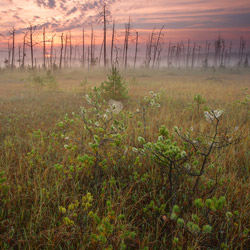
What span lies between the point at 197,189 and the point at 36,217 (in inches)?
69.5

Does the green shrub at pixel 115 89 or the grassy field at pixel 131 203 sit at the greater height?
the green shrub at pixel 115 89

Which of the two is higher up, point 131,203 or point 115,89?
point 115,89

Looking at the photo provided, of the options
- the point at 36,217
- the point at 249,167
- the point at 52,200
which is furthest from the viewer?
the point at 249,167

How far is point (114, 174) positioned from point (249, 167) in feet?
7.07

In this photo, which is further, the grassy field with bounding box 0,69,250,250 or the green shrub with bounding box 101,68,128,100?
the green shrub with bounding box 101,68,128,100

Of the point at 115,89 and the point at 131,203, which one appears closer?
the point at 131,203

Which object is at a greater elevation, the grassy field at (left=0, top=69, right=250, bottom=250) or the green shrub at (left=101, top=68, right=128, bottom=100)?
the green shrub at (left=101, top=68, right=128, bottom=100)

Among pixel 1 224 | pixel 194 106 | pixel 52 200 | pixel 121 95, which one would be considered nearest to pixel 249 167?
pixel 52 200

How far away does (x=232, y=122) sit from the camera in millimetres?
4945

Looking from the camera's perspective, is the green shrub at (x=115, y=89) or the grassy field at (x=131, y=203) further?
the green shrub at (x=115, y=89)

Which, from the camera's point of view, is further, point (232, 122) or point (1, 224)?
point (232, 122)

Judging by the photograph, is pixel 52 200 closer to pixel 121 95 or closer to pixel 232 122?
pixel 232 122

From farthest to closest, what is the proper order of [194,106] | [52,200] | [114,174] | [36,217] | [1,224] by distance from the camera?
[194,106], [114,174], [52,200], [36,217], [1,224]

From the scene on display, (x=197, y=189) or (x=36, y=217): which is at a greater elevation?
(x=197, y=189)
